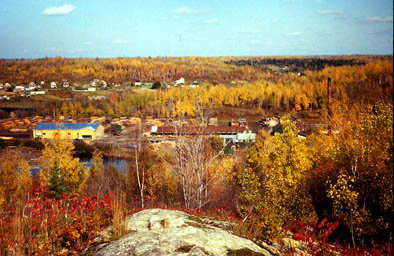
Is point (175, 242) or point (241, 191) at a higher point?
point (175, 242)

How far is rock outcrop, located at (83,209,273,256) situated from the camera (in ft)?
9.70

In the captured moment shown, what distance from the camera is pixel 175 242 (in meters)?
3.12

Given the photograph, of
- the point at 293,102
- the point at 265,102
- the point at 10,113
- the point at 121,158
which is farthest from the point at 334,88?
the point at 10,113

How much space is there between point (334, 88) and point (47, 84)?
64.5 metres

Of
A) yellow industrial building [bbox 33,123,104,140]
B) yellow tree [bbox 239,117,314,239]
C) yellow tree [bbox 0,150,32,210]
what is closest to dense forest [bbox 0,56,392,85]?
yellow tree [bbox 239,117,314,239]

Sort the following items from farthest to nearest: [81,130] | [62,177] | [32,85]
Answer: [81,130] → [32,85] → [62,177]

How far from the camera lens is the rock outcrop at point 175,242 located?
2955mm

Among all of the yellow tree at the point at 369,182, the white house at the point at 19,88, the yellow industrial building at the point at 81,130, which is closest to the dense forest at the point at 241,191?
the yellow tree at the point at 369,182

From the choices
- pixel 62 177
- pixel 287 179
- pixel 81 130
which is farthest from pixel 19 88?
pixel 287 179

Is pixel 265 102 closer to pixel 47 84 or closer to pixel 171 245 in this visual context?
pixel 47 84

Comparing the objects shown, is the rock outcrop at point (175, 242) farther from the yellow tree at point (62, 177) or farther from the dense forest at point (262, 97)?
the dense forest at point (262, 97)

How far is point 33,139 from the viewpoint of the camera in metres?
36.2

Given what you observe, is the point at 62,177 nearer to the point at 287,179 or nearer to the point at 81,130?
the point at 287,179

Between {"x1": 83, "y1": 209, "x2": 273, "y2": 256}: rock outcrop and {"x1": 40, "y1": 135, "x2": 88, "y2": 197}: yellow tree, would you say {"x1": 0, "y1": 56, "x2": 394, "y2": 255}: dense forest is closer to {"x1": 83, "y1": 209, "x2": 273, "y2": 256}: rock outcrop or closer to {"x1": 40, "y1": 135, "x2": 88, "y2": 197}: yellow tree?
{"x1": 40, "y1": 135, "x2": 88, "y2": 197}: yellow tree
